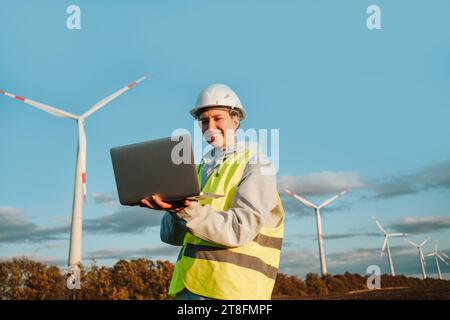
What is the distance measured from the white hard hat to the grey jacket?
95 cm

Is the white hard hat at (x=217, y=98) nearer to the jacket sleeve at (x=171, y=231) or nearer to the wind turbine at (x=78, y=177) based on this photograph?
the jacket sleeve at (x=171, y=231)

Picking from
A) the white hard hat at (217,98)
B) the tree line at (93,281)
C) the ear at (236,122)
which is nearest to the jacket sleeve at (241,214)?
the ear at (236,122)

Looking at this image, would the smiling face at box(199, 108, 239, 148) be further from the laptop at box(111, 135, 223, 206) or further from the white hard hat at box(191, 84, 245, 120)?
the laptop at box(111, 135, 223, 206)

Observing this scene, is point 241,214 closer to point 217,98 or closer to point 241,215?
point 241,215

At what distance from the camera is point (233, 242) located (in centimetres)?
390

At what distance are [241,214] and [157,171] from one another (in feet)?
2.75

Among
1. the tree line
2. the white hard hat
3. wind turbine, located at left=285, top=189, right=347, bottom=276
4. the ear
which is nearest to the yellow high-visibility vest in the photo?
the ear

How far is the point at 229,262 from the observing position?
4.05m

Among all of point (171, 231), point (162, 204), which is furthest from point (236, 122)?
point (162, 204)

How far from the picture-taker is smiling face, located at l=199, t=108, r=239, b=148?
486cm
